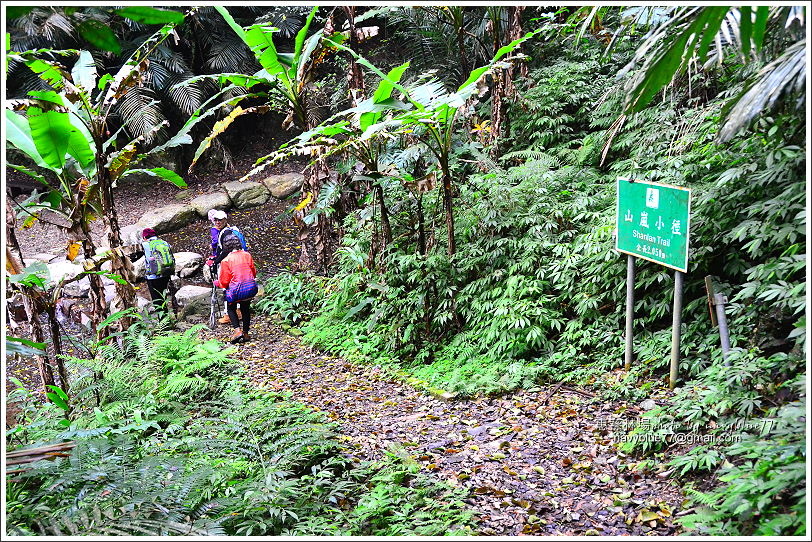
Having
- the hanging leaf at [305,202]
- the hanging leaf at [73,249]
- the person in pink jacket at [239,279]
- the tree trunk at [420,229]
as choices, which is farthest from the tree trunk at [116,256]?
the tree trunk at [420,229]

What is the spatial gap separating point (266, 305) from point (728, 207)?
22.2 feet

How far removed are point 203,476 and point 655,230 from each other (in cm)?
383

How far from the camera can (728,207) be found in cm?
450

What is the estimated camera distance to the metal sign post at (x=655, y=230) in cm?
423

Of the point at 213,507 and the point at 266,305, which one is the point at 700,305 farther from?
the point at 266,305

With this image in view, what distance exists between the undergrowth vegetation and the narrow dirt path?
0.24 m

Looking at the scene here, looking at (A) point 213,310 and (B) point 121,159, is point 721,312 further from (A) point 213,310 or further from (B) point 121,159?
(A) point 213,310

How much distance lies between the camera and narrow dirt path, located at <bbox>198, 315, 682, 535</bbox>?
3367mm

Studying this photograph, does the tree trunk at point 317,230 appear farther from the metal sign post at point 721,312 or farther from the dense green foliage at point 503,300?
the metal sign post at point 721,312

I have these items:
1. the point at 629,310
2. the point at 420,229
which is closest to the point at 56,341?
the point at 420,229

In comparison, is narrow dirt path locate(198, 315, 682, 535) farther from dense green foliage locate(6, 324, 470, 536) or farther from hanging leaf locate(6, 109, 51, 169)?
hanging leaf locate(6, 109, 51, 169)

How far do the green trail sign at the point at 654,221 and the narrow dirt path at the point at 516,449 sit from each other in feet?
4.19

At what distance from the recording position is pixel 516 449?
429 cm

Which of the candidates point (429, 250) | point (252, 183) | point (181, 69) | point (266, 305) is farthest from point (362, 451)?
point (181, 69)
